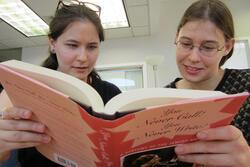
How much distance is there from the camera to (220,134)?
0.51 metres

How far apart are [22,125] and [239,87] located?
0.77 meters

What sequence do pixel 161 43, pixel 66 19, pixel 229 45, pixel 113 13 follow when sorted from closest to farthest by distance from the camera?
pixel 229 45 < pixel 66 19 < pixel 113 13 < pixel 161 43

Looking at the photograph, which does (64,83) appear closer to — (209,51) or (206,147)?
(206,147)

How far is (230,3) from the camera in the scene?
3525 millimetres

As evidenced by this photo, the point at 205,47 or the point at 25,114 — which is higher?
the point at 205,47

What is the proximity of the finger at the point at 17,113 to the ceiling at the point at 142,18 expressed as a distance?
2.44m

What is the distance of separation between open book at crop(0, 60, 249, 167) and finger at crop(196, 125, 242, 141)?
0.01 meters

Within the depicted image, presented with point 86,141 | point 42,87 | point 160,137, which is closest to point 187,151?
point 160,137

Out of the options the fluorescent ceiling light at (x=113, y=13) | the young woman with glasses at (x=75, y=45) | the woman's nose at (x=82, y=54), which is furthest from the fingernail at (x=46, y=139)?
the fluorescent ceiling light at (x=113, y=13)

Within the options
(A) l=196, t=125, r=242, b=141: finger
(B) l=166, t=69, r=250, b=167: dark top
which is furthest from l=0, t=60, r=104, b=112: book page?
(B) l=166, t=69, r=250, b=167: dark top

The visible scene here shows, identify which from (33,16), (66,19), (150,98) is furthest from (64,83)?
(33,16)

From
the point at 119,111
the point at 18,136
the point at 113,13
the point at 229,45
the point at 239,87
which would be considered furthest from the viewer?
the point at 113,13

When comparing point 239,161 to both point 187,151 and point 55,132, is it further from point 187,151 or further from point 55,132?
point 55,132

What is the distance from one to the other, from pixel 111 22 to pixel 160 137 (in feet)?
10.1
